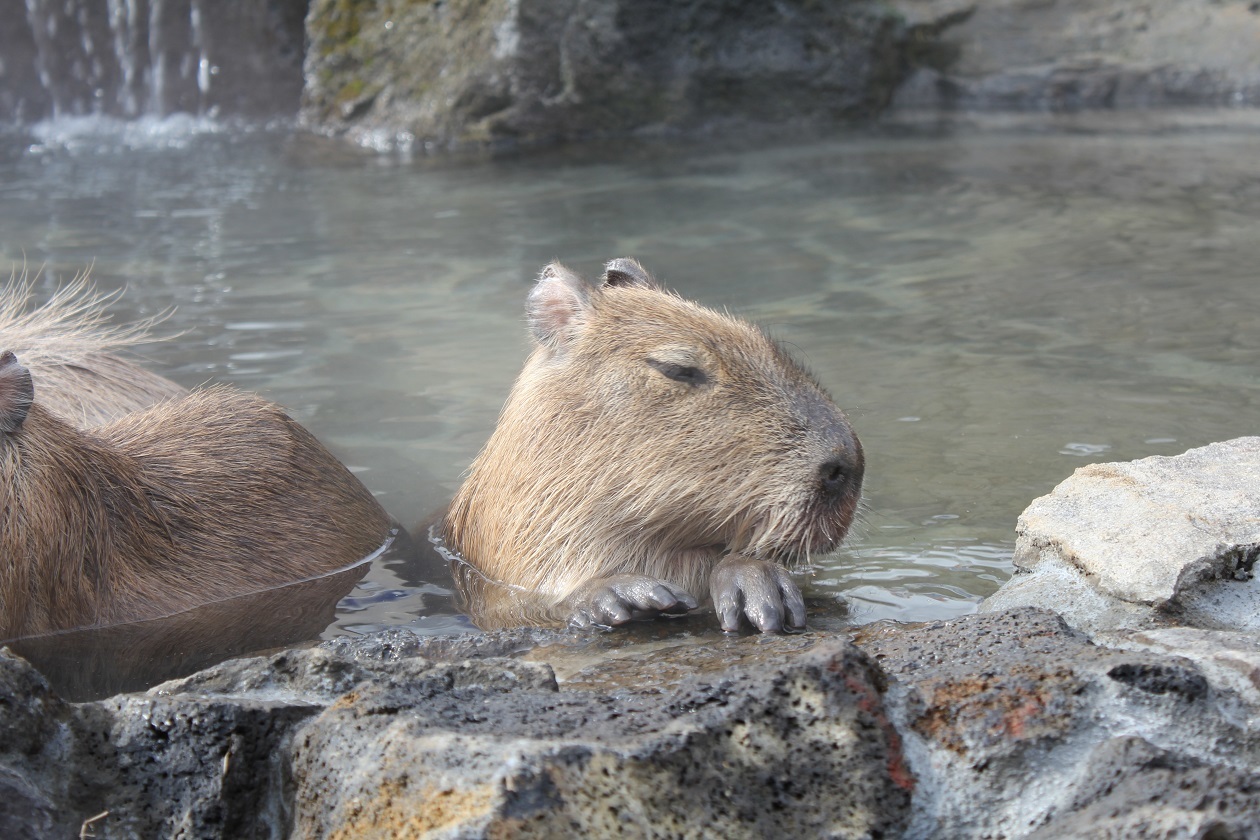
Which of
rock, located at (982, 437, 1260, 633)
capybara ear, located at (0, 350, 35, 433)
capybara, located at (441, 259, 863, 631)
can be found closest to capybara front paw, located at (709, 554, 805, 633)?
capybara, located at (441, 259, 863, 631)

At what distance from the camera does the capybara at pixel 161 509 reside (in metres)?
3.10

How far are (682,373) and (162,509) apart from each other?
125 cm

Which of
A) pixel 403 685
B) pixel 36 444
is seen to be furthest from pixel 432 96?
pixel 403 685

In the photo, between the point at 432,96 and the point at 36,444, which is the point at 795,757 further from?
the point at 432,96

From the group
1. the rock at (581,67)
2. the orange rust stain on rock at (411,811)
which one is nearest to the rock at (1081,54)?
the rock at (581,67)

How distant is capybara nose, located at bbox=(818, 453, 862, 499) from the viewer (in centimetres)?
315

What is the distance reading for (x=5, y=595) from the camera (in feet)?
9.97

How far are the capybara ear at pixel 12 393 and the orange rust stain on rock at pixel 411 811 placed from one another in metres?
1.57

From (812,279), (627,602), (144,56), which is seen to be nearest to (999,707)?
(627,602)

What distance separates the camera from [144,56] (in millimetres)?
12734

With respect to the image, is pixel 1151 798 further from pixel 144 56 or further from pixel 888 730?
pixel 144 56

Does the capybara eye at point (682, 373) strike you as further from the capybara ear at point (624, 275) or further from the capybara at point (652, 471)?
the capybara ear at point (624, 275)

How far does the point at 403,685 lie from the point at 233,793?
29 cm

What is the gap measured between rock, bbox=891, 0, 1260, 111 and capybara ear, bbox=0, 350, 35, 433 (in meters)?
10.6
